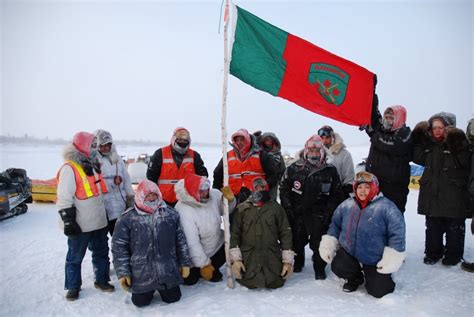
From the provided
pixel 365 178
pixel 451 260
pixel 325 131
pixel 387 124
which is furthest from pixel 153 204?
pixel 451 260

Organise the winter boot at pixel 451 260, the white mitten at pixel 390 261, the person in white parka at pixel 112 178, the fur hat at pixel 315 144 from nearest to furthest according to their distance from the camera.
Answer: the white mitten at pixel 390 261 → the person in white parka at pixel 112 178 → the fur hat at pixel 315 144 → the winter boot at pixel 451 260

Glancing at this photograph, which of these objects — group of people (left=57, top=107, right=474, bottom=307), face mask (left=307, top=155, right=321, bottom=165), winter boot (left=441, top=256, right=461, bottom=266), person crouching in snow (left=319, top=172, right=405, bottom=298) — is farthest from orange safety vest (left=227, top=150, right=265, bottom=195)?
winter boot (left=441, top=256, right=461, bottom=266)

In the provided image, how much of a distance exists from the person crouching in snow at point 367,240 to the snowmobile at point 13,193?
7.45 m

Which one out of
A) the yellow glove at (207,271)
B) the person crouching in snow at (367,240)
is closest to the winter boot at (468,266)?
the person crouching in snow at (367,240)

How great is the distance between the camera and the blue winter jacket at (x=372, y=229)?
12.1ft

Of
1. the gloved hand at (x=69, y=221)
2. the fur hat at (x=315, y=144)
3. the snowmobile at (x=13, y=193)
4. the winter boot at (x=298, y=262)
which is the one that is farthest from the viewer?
the snowmobile at (x=13, y=193)

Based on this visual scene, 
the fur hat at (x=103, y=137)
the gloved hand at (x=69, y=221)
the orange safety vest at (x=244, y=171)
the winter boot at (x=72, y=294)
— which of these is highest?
the fur hat at (x=103, y=137)

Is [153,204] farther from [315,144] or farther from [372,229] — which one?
[372,229]

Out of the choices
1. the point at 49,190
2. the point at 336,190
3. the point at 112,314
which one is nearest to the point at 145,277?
the point at 112,314

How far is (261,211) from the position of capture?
4254 millimetres

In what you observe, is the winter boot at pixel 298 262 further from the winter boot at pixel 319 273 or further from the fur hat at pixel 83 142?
the fur hat at pixel 83 142

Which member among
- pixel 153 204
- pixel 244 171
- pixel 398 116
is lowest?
pixel 153 204

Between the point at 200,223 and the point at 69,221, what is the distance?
5.05 ft

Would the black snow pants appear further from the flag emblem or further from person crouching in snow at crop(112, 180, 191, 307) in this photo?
person crouching in snow at crop(112, 180, 191, 307)
